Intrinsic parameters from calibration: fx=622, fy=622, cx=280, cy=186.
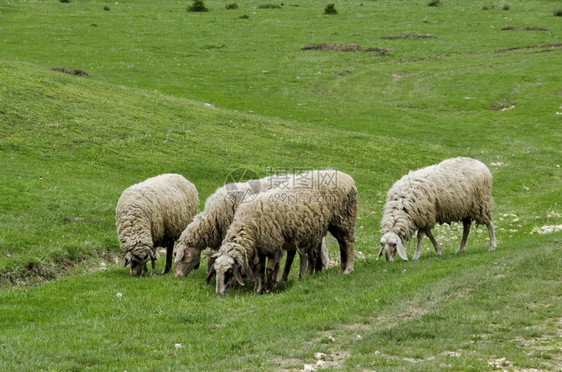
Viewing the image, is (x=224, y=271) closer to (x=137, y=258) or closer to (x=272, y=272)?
(x=272, y=272)

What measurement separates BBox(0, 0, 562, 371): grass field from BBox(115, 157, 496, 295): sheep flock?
2.31 feet

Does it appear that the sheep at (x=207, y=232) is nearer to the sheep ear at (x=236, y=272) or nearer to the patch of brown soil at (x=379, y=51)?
the sheep ear at (x=236, y=272)

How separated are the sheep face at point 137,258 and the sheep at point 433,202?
6044 mm

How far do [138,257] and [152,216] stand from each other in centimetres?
138

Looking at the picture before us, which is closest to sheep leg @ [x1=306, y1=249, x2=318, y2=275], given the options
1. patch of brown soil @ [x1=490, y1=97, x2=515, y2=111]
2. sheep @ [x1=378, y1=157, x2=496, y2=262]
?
sheep @ [x1=378, y1=157, x2=496, y2=262]

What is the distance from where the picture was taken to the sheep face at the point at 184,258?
50.3 ft

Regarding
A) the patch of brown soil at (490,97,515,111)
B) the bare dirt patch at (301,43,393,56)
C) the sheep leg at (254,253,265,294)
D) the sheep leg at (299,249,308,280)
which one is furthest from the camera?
the bare dirt patch at (301,43,393,56)

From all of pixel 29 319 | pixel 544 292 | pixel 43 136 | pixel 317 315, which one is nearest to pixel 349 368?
pixel 317 315

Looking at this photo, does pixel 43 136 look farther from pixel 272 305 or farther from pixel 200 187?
pixel 272 305

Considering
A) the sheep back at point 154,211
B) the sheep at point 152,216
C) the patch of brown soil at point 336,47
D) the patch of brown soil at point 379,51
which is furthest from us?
the patch of brown soil at point 336,47

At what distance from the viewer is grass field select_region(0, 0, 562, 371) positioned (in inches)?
388

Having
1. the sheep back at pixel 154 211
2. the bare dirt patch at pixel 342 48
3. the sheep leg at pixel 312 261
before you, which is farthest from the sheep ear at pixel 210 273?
the bare dirt patch at pixel 342 48

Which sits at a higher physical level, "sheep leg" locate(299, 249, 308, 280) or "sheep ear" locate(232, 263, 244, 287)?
"sheep ear" locate(232, 263, 244, 287)

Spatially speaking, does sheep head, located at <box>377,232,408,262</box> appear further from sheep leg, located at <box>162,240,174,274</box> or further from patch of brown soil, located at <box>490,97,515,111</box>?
patch of brown soil, located at <box>490,97,515,111</box>
